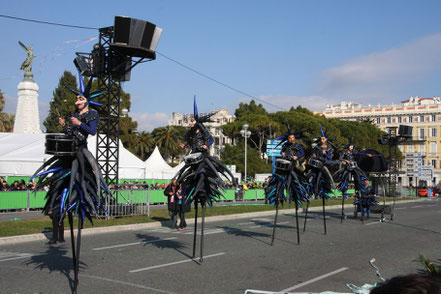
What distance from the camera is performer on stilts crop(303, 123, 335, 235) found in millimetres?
14445

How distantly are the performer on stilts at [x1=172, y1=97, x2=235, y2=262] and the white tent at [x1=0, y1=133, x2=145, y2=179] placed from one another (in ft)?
71.6

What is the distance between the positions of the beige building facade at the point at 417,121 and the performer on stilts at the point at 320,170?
96522 millimetres

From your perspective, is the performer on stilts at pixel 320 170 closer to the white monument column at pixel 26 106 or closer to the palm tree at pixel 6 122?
the white monument column at pixel 26 106

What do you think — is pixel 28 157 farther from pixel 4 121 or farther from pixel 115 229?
pixel 4 121

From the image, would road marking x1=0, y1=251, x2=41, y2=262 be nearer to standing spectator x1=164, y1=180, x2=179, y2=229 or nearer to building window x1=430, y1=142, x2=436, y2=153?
standing spectator x1=164, y1=180, x2=179, y2=229

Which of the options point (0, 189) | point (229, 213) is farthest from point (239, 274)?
point (0, 189)

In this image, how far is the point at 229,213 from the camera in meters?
21.8

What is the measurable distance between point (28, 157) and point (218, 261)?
2551 cm

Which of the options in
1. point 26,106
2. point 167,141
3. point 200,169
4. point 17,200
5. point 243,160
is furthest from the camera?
point 167,141

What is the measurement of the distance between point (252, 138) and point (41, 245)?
67266 mm

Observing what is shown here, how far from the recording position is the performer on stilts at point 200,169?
9.34 metres

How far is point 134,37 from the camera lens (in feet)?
65.4

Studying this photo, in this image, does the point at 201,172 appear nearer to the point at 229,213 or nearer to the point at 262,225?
the point at 262,225

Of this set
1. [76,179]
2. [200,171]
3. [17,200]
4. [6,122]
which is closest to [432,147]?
[6,122]
